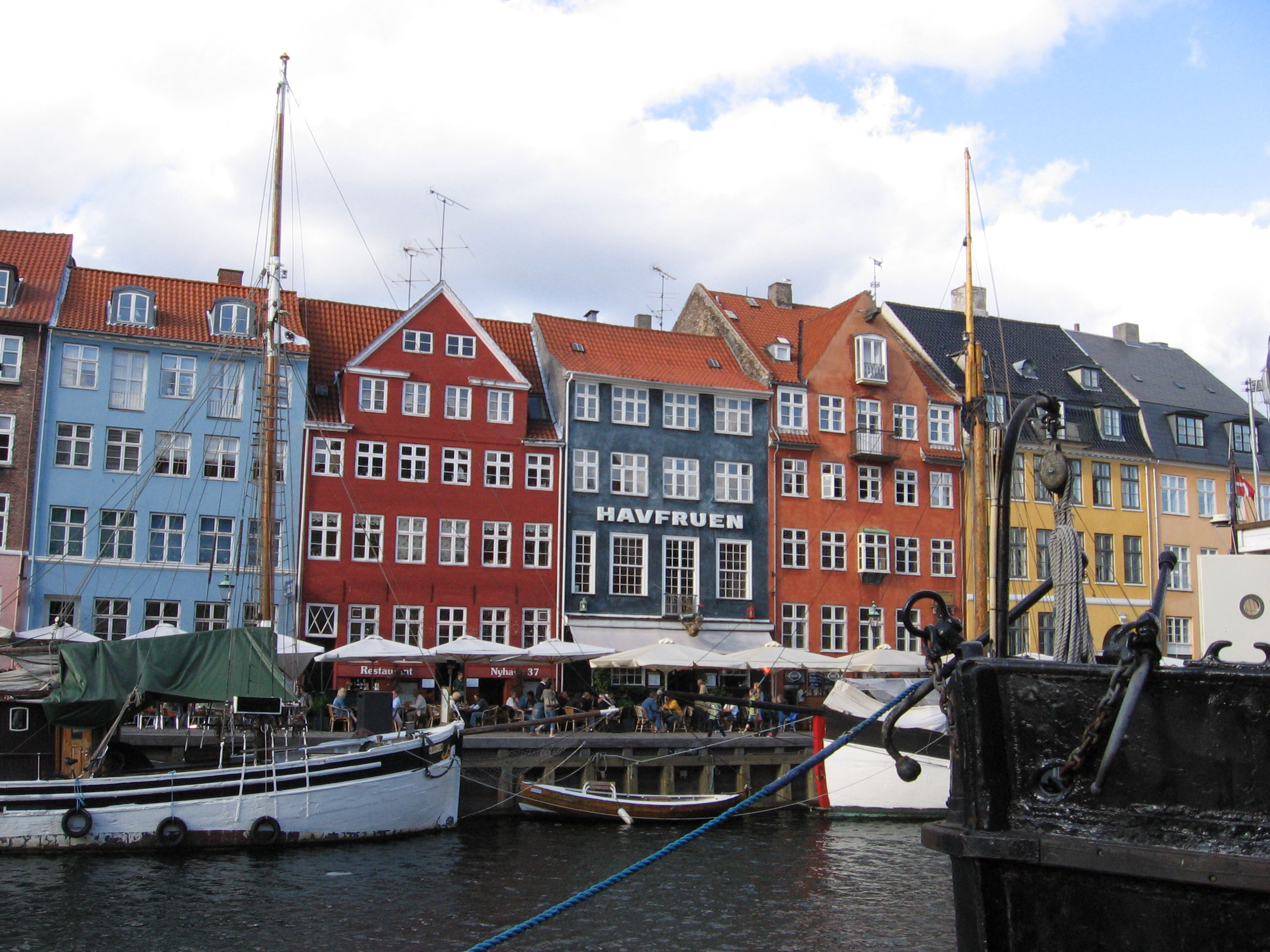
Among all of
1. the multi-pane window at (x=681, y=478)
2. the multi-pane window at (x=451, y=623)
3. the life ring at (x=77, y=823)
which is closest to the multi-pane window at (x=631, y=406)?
the multi-pane window at (x=681, y=478)

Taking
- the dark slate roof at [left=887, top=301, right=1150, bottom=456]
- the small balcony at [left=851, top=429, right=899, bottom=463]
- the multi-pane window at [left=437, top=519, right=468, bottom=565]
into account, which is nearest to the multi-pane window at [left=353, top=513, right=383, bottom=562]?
the multi-pane window at [left=437, top=519, right=468, bottom=565]

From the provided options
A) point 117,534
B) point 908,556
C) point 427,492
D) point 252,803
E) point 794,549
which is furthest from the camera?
point 908,556

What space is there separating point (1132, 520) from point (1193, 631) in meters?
4.98

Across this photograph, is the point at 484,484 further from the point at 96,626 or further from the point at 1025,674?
the point at 1025,674

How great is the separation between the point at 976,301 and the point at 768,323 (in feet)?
40.3

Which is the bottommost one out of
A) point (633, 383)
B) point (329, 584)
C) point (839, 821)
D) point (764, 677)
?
point (839, 821)

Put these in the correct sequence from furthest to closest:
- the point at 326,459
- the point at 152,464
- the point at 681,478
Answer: the point at 681,478 → the point at 326,459 → the point at 152,464

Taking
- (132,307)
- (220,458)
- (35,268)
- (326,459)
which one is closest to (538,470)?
(326,459)

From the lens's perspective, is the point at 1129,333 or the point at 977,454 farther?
the point at 1129,333

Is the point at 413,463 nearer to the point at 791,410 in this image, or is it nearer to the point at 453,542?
the point at 453,542

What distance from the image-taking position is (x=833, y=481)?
156 ft

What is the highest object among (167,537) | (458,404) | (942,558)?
(458,404)

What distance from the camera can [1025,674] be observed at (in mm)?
6434

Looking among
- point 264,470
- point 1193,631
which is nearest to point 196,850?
point 264,470
